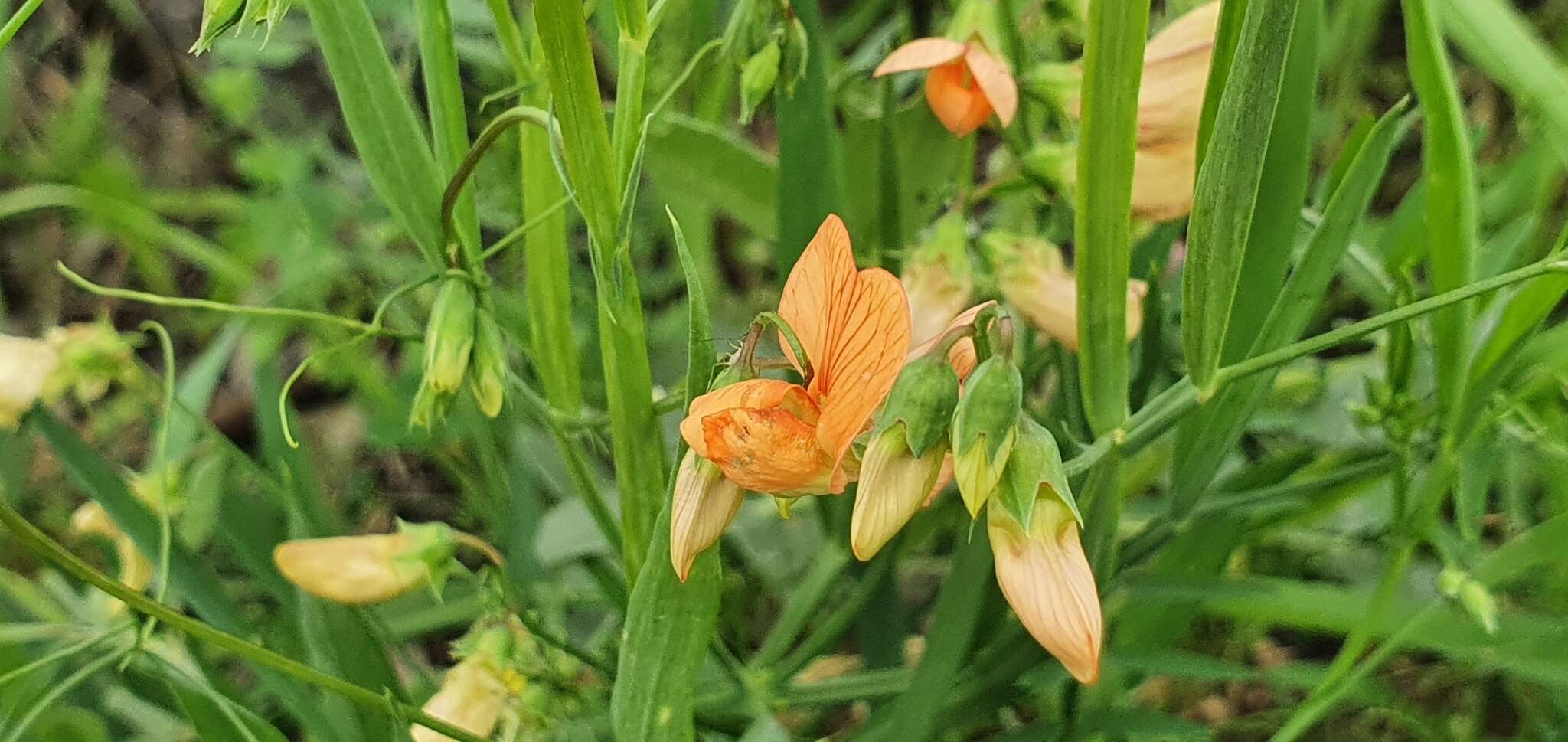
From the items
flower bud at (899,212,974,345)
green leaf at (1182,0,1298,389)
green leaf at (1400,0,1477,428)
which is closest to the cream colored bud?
flower bud at (899,212,974,345)

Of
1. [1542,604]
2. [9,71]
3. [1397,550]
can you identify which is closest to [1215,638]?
[1542,604]

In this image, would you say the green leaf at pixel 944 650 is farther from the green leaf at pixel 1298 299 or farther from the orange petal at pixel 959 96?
the orange petal at pixel 959 96

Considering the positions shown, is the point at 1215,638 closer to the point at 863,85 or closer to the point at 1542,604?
the point at 1542,604

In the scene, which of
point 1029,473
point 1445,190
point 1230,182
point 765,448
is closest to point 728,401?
point 765,448

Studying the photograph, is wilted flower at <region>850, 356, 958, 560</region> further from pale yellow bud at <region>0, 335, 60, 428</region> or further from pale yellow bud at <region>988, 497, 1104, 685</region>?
pale yellow bud at <region>0, 335, 60, 428</region>

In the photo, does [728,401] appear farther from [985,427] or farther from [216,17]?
[216,17]

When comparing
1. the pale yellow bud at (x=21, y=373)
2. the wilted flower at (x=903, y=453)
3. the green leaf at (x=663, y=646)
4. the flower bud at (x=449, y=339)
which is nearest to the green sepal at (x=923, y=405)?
the wilted flower at (x=903, y=453)
